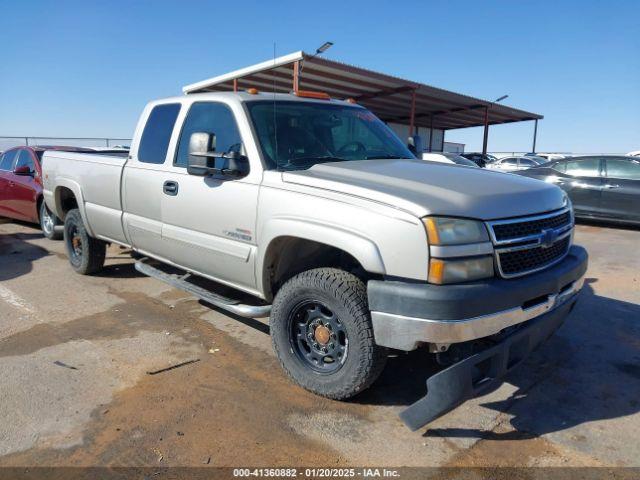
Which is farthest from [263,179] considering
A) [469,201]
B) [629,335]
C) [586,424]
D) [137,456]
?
[629,335]

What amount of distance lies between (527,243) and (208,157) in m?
2.27

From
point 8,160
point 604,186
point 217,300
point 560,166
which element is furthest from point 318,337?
point 560,166

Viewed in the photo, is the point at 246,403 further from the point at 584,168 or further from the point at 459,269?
the point at 584,168

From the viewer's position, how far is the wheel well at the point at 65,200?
19.5 feet

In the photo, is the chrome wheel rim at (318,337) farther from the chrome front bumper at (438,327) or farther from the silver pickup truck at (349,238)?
the chrome front bumper at (438,327)

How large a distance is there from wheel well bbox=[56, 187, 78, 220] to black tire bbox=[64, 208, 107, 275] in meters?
0.18

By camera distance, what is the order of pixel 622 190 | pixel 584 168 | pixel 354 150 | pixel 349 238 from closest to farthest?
1. pixel 349 238
2. pixel 354 150
3. pixel 622 190
4. pixel 584 168

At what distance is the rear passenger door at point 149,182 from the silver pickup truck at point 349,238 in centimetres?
2

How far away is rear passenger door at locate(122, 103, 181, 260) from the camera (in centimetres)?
430

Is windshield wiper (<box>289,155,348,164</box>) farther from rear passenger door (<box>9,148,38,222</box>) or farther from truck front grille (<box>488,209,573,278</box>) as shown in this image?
rear passenger door (<box>9,148,38,222</box>)

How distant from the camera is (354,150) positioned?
3.90 m

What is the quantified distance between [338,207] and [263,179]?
755 millimetres

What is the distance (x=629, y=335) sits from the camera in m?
4.27

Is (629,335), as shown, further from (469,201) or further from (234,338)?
(234,338)
